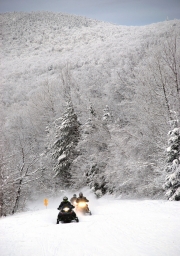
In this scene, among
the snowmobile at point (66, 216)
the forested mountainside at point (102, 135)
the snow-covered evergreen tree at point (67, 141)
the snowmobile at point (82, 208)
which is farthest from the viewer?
the snow-covered evergreen tree at point (67, 141)

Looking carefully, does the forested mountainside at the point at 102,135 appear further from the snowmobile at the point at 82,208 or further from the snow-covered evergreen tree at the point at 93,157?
the snowmobile at the point at 82,208

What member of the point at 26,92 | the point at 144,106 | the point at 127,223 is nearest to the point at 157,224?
the point at 127,223

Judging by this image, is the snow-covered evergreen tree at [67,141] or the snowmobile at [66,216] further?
the snow-covered evergreen tree at [67,141]

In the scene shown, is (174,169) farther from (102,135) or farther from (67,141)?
(67,141)

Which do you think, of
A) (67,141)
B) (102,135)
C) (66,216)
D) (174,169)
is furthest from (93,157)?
(66,216)

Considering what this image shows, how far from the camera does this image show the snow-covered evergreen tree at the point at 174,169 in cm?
1197

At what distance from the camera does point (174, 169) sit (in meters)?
12.3

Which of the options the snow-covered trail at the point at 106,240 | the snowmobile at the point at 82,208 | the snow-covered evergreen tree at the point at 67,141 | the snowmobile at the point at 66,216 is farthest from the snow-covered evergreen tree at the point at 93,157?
the snow-covered trail at the point at 106,240

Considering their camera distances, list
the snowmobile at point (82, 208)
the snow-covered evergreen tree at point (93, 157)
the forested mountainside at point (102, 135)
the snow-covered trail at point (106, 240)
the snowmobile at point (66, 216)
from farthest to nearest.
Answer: the snow-covered evergreen tree at point (93, 157), the forested mountainside at point (102, 135), the snowmobile at point (82, 208), the snowmobile at point (66, 216), the snow-covered trail at point (106, 240)

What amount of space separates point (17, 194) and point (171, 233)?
642 inches

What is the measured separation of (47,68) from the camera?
92812mm

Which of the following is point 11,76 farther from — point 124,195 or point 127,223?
point 127,223

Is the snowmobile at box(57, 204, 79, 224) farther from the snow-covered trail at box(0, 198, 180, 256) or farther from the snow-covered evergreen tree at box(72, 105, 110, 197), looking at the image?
the snow-covered evergreen tree at box(72, 105, 110, 197)

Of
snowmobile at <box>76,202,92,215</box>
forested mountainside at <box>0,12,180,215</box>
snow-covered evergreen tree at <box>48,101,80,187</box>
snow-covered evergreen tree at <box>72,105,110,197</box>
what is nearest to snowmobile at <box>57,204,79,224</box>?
snowmobile at <box>76,202,92,215</box>
